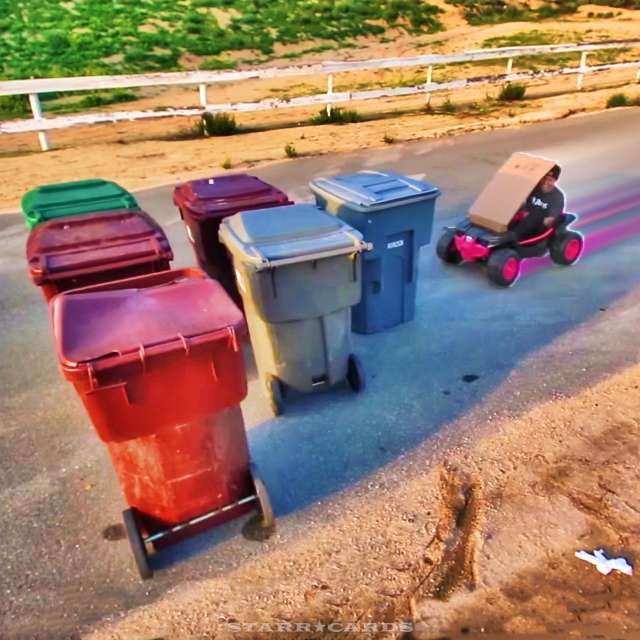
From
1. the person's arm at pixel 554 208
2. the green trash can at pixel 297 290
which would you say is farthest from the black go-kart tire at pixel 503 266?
the green trash can at pixel 297 290

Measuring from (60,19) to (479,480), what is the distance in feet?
121

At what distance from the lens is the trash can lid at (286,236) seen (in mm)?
3619

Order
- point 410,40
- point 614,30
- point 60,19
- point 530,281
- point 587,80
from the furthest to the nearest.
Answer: point 410,40 → point 60,19 → point 614,30 → point 587,80 → point 530,281

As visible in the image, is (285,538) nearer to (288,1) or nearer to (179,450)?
(179,450)

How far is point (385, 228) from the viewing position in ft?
15.1

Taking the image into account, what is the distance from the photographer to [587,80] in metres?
16.6

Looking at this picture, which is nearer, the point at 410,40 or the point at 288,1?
the point at 410,40

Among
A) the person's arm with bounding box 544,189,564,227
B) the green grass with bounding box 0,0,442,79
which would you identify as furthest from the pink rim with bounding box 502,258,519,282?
the green grass with bounding box 0,0,442,79

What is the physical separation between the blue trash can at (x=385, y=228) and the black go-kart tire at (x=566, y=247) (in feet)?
6.31

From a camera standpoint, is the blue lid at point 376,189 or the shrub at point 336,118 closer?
the blue lid at point 376,189

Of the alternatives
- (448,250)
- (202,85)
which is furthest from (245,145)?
(448,250)

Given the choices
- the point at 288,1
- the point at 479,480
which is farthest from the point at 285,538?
the point at 288,1

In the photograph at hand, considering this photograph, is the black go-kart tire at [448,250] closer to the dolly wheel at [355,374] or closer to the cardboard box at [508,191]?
the cardboard box at [508,191]

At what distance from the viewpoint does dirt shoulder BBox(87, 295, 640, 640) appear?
2.75 metres
